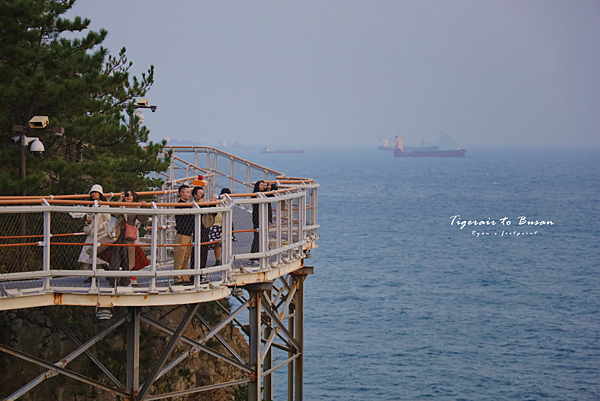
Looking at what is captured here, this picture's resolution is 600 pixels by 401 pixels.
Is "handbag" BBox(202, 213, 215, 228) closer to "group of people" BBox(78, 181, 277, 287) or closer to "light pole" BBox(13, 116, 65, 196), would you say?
"group of people" BBox(78, 181, 277, 287)

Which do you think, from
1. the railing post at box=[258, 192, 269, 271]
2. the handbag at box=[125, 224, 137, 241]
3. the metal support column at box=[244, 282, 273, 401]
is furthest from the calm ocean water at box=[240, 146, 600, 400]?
the handbag at box=[125, 224, 137, 241]

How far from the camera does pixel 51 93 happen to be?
55.5 feet

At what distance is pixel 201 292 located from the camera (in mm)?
12625

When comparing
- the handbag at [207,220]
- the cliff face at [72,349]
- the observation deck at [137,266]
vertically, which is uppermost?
the handbag at [207,220]

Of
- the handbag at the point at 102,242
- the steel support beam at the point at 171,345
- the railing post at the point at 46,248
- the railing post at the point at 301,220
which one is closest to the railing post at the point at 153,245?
the handbag at the point at 102,242

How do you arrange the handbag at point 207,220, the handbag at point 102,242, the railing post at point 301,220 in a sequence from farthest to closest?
the railing post at point 301,220, the handbag at point 207,220, the handbag at point 102,242

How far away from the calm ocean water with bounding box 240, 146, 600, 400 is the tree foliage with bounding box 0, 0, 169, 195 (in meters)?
26.2

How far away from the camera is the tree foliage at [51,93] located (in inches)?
664

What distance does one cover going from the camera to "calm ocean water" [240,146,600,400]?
44.6 meters

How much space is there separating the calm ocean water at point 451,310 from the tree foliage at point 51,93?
86.1 feet

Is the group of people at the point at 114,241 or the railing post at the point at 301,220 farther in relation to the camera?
the railing post at the point at 301,220

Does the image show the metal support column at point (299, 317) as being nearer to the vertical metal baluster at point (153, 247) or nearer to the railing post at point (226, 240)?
the railing post at point (226, 240)

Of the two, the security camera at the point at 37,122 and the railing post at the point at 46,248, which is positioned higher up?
the security camera at the point at 37,122

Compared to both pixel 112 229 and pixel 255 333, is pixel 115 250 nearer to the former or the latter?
pixel 112 229
